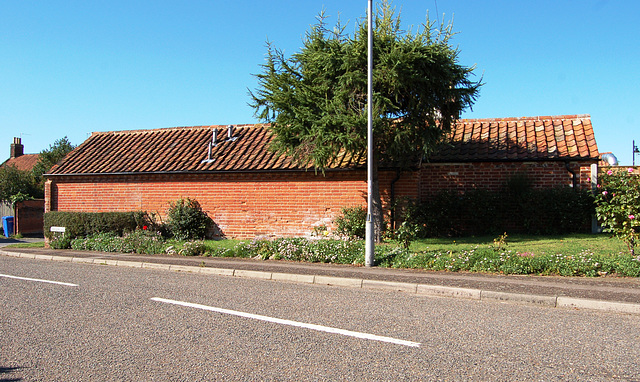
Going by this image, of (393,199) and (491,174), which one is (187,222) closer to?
Answer: (393,199)

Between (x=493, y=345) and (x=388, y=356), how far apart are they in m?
1.21

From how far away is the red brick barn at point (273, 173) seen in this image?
14.3 metres

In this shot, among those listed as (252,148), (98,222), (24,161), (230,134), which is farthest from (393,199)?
(24,161)

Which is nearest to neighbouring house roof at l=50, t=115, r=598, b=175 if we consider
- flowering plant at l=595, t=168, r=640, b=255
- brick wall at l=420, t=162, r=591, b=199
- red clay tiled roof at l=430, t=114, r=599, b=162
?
red clay tiled roof at l=430, t=114, r=599, b=162

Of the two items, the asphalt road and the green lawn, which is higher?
the green lawn

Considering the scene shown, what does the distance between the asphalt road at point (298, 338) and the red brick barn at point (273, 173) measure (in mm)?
7059

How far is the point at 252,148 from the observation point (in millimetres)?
17172

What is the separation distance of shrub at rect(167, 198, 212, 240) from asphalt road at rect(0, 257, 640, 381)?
803cm

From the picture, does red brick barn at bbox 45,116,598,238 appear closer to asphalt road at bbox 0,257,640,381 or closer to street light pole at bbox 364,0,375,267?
street light pole at bbox 364,0,375,267

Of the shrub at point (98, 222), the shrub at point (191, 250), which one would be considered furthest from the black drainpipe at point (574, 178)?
the shrub at point (98, 222)

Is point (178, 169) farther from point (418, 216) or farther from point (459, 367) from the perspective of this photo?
point (459, 367)

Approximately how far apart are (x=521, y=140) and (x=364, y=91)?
6.51 metres

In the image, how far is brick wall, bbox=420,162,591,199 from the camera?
1390cm

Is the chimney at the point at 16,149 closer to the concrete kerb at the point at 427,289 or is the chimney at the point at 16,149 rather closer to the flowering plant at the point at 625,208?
the concrete kerb at the point at 427,289
